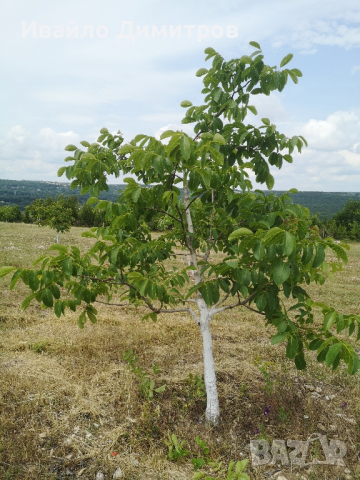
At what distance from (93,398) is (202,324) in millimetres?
2213

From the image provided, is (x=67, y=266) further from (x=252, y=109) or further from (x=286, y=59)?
(x=286, y=59)

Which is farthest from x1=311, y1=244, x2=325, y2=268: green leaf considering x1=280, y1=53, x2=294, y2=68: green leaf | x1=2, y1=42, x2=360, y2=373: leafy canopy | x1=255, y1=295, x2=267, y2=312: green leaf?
x1=280, y1=53, x2=294, y2=68: green leaf

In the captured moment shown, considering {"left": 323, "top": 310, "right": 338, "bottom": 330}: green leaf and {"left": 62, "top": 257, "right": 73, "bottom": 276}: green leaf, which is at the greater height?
{"left": 62, "top": 257, "right": 73, "bottom": 276}: green leaf

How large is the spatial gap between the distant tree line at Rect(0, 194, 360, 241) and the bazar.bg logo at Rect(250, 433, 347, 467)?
57.8 feet

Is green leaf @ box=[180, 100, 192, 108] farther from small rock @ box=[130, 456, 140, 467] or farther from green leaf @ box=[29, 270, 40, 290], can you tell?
small rock @ box=[130, 456, 140, 467]

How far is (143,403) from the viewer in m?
4.96

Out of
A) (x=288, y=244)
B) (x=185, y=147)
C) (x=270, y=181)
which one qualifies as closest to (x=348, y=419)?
(x=270, y=181)

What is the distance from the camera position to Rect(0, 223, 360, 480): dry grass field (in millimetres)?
3877

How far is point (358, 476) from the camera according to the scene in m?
3.73

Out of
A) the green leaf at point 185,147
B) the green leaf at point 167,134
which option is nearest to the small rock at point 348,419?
the green leaf at point 185,147

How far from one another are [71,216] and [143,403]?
23713 mm

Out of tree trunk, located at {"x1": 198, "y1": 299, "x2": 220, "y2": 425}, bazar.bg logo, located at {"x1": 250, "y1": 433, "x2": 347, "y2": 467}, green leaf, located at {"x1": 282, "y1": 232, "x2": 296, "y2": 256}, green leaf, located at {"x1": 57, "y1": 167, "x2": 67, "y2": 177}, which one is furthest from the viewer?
tree trunk, located at {"x1": 198, "y1": 299, "x2": 220, "y2": 425}

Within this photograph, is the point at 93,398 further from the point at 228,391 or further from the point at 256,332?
the point at 256,332

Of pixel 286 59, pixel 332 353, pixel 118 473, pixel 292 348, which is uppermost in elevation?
pixel 286 59
